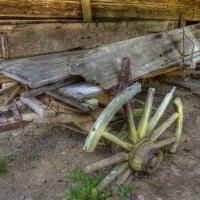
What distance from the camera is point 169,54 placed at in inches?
161

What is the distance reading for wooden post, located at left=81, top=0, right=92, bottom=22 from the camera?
5.18 m

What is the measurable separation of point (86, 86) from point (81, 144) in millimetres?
1205

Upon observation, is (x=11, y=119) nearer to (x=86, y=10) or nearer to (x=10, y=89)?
(x=10, y=89)

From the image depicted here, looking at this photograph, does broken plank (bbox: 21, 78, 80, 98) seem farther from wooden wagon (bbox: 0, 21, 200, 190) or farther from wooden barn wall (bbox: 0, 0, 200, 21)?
wooden barn wall (bbox: 0, 0, 200, 21)

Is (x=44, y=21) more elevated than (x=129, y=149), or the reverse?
(x=44, y=21)

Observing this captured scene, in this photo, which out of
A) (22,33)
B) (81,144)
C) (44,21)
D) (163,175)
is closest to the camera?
(163,175)

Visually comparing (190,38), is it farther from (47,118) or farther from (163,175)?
(47,118)

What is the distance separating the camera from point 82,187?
125 inches

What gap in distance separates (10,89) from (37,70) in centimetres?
A: 105

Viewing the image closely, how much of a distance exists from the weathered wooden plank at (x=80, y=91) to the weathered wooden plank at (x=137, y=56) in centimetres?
9

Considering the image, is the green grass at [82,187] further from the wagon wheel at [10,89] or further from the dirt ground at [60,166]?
the wagon wheel at [10,89]

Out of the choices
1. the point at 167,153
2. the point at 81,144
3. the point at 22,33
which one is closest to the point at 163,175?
the point at 167,153

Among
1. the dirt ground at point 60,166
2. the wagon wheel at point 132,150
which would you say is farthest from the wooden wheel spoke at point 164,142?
the dirt ground at point 60,166

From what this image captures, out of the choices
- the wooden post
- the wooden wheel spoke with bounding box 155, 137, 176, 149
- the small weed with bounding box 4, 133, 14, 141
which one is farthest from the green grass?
the wooden post
